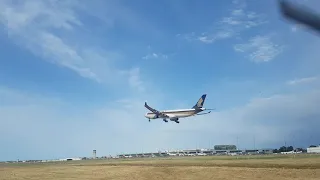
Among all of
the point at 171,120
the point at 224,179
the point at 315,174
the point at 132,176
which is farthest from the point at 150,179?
the point at 171,120

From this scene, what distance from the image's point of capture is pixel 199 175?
60688mm

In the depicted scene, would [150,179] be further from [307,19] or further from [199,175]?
[307,19]

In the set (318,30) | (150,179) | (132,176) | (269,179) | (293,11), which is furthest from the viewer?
(132,176)

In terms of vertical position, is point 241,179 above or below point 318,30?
below

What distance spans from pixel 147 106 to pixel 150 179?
60916 millimetres

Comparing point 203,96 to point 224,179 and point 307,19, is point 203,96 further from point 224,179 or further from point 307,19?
point 307,19

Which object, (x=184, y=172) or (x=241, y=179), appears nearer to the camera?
(x=241, y=179)

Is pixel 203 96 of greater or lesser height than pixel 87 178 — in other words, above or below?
above

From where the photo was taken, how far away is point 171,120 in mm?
114562

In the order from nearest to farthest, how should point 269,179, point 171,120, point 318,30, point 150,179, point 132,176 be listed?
point 318,30
point 269,179
point 150,179
point 132,176
point 171,120

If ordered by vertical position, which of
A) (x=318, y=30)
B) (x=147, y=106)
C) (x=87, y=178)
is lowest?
(x=87, y=178)

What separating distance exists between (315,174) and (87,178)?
1505 inches

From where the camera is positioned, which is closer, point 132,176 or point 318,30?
point 318,30

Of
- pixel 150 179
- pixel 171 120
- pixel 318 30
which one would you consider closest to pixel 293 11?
pixel 318 30
